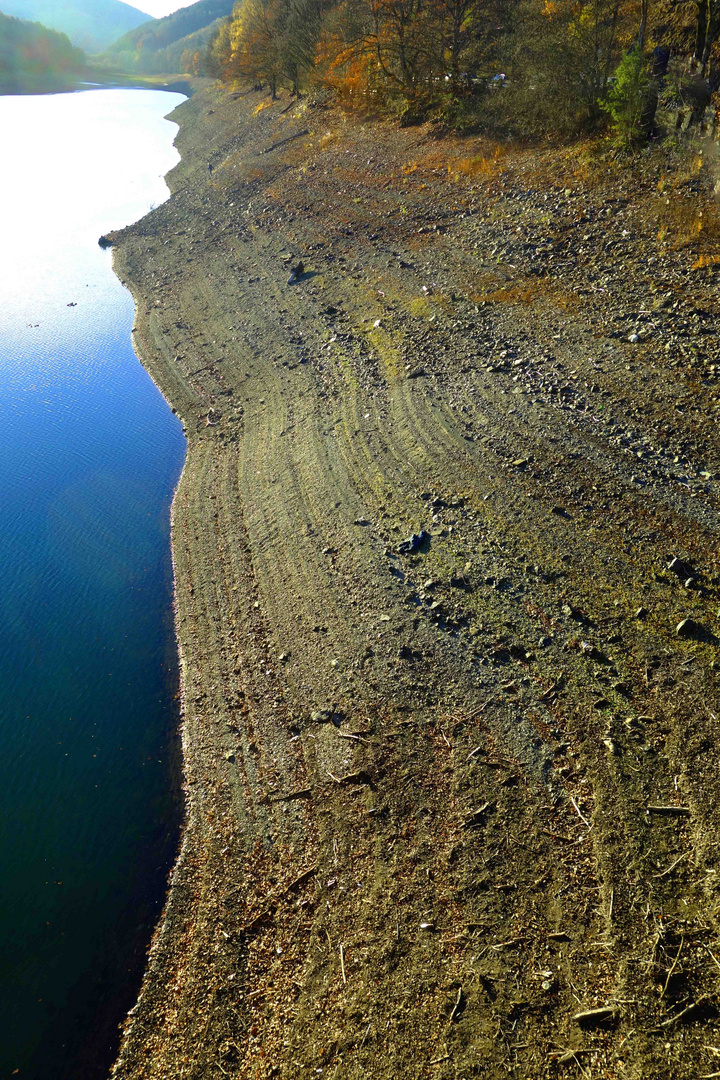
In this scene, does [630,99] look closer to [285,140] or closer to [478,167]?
[478,167]

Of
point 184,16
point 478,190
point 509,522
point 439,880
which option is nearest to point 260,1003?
point 439,880

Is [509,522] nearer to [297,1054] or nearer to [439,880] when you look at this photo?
[439,880]

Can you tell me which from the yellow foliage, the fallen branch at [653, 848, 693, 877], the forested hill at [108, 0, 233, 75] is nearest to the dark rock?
the fallen branch at [653, 848, 693, 877]

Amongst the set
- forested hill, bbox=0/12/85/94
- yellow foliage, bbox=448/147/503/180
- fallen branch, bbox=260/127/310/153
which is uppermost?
forested hill, bbox=0/12/85/94

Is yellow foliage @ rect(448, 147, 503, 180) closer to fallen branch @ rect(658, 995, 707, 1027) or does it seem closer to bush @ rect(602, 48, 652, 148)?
bush @ rect(602, 48, 652, 148)

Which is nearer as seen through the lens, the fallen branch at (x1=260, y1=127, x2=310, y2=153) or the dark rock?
the dark rock

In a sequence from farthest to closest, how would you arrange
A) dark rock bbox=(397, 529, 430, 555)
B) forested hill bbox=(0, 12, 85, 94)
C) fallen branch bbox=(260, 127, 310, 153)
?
forested hill bbox=(0, 12, 85, 94) < fallen branch bbox=(260, 127, 310, 153) < dark rock bbox=(397, 529, 430, 555)

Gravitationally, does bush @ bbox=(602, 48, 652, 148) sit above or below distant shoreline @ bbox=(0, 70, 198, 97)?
below
